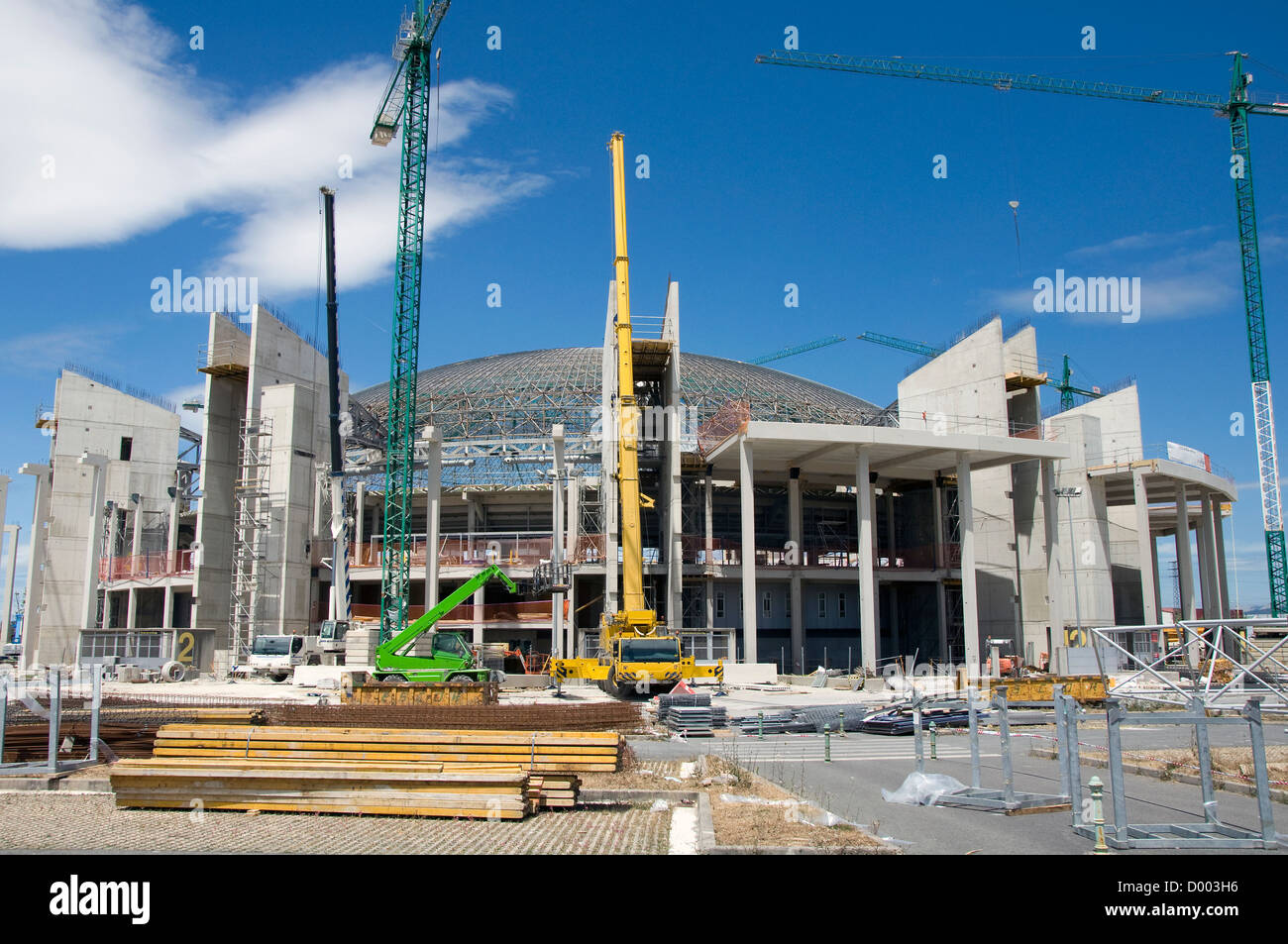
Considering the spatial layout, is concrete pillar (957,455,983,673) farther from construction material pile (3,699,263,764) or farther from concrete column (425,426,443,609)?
construction material pile (3,699,263,764)

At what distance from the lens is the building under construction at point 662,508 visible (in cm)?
4784

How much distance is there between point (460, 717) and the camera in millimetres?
20797

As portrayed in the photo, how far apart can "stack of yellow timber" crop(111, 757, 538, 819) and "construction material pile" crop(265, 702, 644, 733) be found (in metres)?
7.21

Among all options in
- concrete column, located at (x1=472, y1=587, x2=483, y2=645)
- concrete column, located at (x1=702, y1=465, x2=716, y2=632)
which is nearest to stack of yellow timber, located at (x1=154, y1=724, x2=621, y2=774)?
→ concrete column, located at (x1=702, y1=465, x2=716, y2=632)

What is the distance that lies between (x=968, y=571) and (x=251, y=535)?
38.3m

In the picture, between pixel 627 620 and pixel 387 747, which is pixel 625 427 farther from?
pixel 387 747

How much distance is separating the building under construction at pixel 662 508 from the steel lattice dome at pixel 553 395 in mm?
248

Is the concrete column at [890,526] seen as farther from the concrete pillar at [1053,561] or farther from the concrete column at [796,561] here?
the concrete pillar at [1053,561]

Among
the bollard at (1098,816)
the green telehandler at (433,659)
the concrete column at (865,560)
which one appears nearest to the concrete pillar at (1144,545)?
the concrete column at (865,560)

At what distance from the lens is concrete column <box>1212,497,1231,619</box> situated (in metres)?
59.2

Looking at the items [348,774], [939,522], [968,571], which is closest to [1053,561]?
[968,571]

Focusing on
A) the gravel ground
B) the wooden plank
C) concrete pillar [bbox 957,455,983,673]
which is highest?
concrete pillar [bbox 957,455,983,673]

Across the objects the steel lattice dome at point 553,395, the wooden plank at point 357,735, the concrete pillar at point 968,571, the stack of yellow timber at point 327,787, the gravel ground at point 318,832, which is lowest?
the gravel ground at point 318,832

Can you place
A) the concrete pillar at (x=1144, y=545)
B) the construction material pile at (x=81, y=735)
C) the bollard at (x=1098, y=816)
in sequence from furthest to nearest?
the concrete pillar at (x=1144, y=545) → the construction material pile at (x=81, y=735) → the bollard at (x=1098, y=816)
